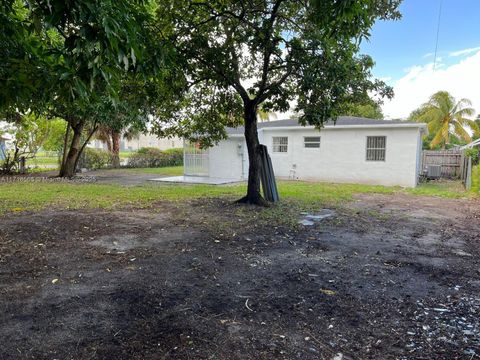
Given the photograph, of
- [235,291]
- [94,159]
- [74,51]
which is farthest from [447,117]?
[74,51]

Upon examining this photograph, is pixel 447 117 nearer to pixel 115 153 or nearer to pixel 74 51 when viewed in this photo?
pixel 115 153

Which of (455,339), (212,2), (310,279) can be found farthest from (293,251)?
(212,2)

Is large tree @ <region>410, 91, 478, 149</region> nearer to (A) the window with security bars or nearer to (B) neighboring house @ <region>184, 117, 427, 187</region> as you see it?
(B) neighboring house @ <region>184, 117, 427, 187</region>

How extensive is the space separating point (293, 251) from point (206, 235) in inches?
64.9

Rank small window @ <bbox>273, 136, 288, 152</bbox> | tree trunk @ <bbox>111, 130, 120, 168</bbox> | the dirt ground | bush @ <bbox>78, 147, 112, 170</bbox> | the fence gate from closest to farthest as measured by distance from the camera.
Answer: the dirt ground, small window @ <bbox>273, 136, 288, 152</bbox>, the fence gate, bush @ <bbox>78, 147, 112, 170</bbox>, tree trunk @ <bbox>111, 130, 120, 168</bbox>

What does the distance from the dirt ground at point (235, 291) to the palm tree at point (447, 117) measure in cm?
2501

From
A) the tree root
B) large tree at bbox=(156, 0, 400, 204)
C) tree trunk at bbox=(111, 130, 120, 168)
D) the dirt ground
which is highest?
large tree at bbox=(156, 0, 400, 204)

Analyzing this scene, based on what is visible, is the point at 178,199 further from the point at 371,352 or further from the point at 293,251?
the point at 371,352

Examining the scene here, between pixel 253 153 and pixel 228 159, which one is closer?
pixel 253 153

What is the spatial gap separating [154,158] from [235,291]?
907 inches

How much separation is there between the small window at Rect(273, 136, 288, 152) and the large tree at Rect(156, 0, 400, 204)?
877cm

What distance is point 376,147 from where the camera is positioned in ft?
52.0

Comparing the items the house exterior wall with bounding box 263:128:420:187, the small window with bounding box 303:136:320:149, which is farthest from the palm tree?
the small window with bounding box 303:136:320:149

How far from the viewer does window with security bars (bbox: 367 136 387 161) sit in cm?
1571
